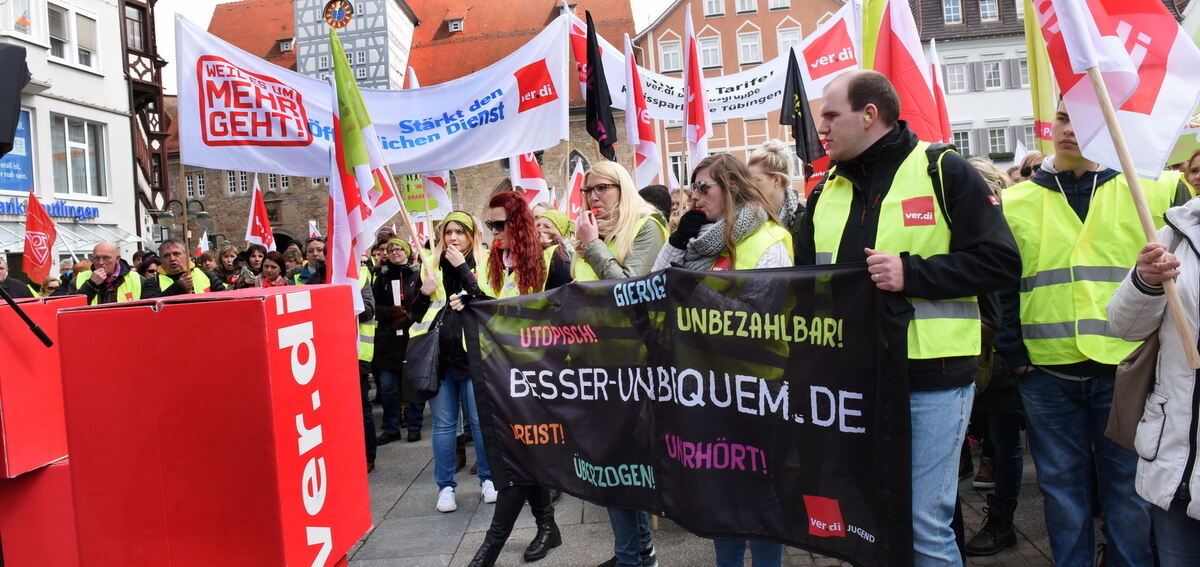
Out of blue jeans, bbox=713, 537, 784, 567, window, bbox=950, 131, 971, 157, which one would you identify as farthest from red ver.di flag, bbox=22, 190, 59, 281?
window, bbox=950, 131, 971, 157

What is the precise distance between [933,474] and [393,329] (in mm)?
5725

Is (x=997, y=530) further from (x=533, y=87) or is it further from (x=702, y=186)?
(x=533, y=87)

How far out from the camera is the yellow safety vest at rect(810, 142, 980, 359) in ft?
8.29

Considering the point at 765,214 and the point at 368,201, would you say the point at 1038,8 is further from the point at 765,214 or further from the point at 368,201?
the point at 368,201

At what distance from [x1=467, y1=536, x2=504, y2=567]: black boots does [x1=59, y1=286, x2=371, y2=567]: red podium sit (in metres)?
2.00

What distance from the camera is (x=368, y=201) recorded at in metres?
4.79

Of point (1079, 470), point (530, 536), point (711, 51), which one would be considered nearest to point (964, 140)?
point (711, 51)

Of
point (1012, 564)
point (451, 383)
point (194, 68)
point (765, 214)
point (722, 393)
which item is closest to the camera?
point (722, 393)

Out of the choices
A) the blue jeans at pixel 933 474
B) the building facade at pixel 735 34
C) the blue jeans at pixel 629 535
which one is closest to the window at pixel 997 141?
the building facade at pixel 735 34

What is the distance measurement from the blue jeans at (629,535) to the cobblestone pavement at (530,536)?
17.6 inches

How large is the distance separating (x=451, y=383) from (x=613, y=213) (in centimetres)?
174

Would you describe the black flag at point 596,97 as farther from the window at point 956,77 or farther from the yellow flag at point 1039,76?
the window at point 956,77

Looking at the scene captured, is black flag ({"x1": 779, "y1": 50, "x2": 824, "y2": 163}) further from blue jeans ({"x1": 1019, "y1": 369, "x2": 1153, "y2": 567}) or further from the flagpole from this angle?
the flagpole

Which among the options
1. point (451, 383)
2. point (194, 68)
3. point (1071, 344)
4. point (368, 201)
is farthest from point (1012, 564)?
point (194, 68)
